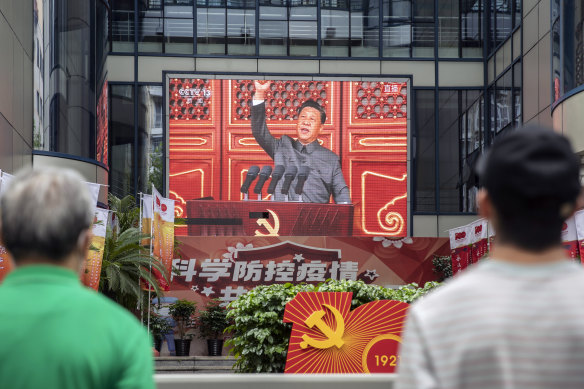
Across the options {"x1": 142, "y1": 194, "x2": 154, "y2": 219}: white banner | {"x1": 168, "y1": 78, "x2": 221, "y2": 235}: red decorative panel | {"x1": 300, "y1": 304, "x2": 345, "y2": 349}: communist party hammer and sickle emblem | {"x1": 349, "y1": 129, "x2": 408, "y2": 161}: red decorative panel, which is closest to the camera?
{"x1": 300, "y1": 304, "x2": 345, "y2": 349}: communist party hammer and sickle emblem

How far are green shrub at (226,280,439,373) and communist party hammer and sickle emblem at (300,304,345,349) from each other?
4.53ft

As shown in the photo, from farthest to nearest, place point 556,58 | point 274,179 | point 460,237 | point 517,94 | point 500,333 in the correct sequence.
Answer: point 274,179
point 517,94
point 460,237
point 556,58
point 500,333

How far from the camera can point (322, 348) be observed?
11.7 m

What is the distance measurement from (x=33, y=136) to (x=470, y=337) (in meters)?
18.1

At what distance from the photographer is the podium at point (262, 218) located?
2927cm

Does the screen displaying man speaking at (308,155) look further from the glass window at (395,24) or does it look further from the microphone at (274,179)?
the glass window at (395,24)

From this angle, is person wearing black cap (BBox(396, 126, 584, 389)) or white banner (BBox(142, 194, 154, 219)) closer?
person wearing black cap (BBox(396, 126, 584, 389))

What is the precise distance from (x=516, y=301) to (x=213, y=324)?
25.1 meters

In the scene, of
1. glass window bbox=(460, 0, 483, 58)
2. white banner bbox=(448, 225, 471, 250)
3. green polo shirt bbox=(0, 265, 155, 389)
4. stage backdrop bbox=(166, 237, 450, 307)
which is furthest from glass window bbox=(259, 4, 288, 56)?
green polo shirt bbox=(0, 265, 155, 389)

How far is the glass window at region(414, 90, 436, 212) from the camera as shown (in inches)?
1224

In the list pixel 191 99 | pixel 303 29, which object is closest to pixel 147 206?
pixel 191 99

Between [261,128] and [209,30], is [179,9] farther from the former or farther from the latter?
[261,128]

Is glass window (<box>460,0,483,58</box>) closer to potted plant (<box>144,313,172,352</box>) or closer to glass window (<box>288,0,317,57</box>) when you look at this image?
glass window (<box>288,0,317,57</box>)

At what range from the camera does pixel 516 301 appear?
1.79 metres
